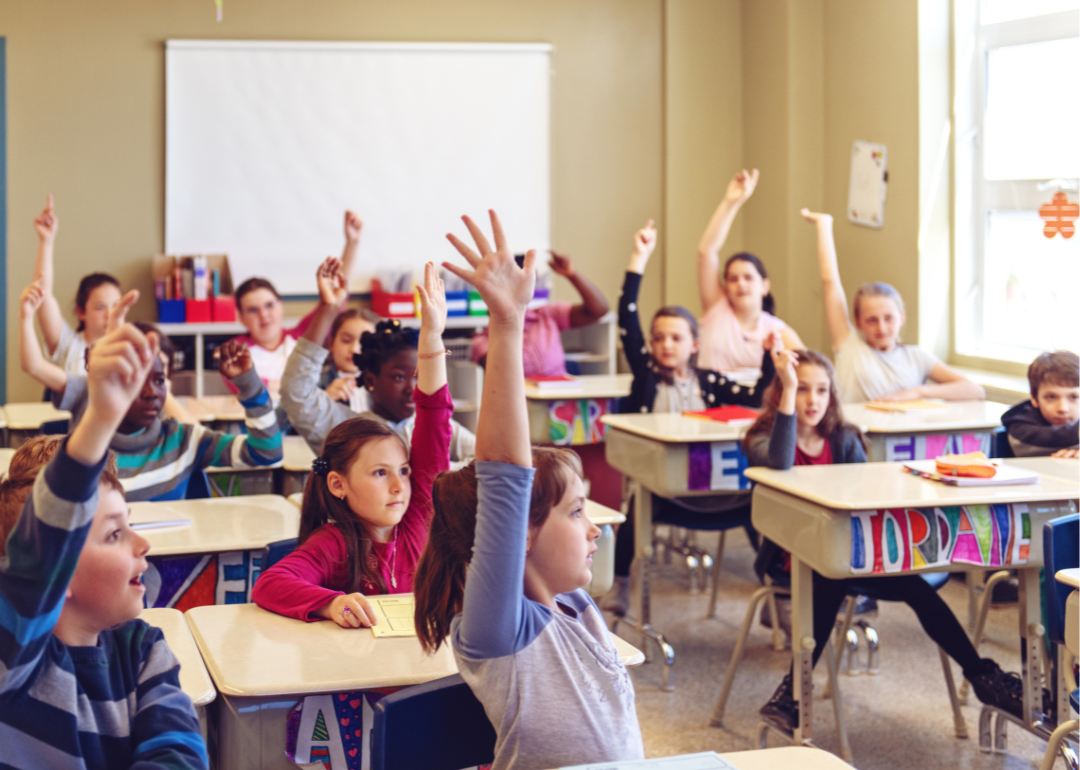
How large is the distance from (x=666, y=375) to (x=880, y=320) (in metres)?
0.83

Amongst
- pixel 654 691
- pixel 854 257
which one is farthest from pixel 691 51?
pixel 654 691

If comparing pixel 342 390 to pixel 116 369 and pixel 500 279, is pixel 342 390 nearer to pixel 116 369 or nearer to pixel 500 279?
pixel 500 279

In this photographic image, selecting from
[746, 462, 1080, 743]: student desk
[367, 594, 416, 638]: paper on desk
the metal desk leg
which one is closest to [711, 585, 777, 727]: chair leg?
[746, 462, 1080, 743]: student desk

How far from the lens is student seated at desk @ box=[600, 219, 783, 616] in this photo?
3859 millimetres

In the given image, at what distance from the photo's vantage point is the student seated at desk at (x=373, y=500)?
1.95 m

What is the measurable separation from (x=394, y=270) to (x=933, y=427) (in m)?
3.30

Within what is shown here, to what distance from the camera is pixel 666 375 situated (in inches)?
156

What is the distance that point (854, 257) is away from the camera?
Result: 5.42 metres

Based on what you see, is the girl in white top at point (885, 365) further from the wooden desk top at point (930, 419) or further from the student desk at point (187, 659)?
the student desk at point (187, 659)

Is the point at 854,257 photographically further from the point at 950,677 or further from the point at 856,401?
the point at 950,677

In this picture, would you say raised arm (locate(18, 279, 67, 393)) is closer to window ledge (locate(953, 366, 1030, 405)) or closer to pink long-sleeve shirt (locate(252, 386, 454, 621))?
pink long-sleeve shirt (locate(252, 386, 454, 621))

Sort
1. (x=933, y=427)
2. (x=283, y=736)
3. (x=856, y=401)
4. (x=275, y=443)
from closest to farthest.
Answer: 1. (x=283, y=736)
2. (x=275, y=443)
3. (x=933, y=427)
4. (x=856, y=401)

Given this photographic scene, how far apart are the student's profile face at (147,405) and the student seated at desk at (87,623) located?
1.33m

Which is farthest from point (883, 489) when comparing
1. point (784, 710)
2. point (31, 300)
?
point (31, 300)
